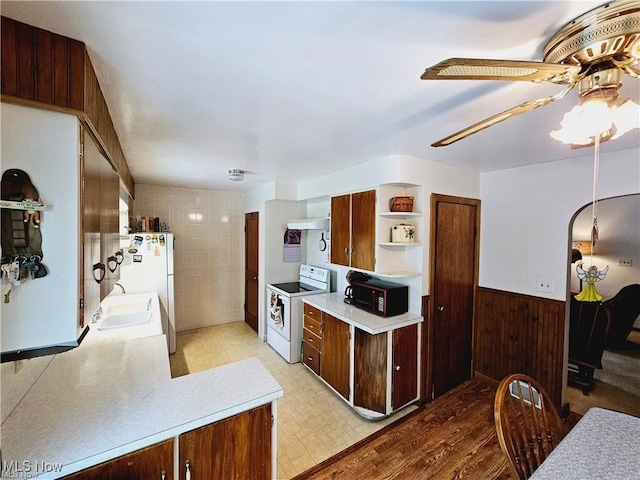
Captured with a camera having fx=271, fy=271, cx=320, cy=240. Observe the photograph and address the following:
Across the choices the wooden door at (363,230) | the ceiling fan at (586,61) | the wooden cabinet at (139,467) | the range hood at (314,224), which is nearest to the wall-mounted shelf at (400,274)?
the wooden door at (363,230)

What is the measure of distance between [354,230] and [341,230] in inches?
8.1

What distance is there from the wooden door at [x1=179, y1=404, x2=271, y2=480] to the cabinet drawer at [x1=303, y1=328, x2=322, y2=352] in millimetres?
1602

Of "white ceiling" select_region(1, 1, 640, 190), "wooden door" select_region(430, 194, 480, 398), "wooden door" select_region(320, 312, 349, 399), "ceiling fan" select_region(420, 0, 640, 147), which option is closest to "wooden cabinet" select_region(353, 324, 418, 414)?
"wooden door" select_region(320, 312, 349, 399)

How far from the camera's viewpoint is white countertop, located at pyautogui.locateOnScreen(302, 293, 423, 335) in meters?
2.27

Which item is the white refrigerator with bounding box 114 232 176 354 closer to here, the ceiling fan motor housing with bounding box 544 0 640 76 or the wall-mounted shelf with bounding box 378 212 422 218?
the wall-mounted shelf with bounding box 378 212 422 218

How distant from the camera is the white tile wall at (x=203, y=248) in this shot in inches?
164

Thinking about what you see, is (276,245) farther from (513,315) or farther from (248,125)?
(513,315)

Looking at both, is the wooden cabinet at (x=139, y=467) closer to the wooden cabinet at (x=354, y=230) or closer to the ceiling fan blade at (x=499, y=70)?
the ceiling fan blade at (x=499, y=70)

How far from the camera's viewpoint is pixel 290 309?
3.37m

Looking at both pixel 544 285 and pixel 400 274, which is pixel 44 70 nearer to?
pixel 400 274

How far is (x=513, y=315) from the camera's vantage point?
2695 millimetres

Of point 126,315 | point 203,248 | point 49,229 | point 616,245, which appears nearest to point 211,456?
point 49,229

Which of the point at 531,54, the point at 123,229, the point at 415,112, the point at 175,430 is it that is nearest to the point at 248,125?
the point at 415,112

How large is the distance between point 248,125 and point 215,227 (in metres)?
3.18
